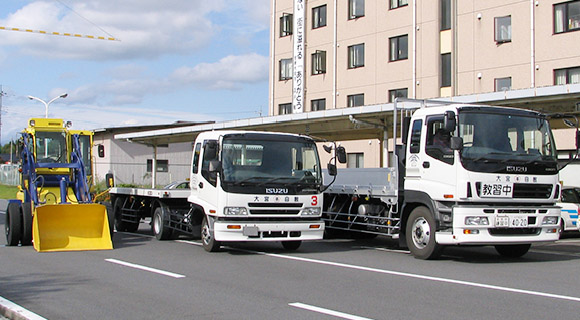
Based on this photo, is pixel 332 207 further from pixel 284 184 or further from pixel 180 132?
pixel 180 132

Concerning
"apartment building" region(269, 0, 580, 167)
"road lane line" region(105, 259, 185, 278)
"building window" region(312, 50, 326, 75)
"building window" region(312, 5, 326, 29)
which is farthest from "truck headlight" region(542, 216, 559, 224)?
"building window" region(312, 5, 326, 29)

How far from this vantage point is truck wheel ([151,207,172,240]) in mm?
16234

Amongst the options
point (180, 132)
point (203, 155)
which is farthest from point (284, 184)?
point (180, 132)

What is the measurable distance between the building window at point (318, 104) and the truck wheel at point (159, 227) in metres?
22.0

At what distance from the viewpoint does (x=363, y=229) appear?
14914 millimetres

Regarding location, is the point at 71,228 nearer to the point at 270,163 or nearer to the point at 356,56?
the point at 270,163

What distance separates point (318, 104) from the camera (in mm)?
38281

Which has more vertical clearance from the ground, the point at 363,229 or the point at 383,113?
the point at 383,113

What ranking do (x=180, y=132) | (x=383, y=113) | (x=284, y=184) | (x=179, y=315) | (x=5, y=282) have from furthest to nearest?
(x=180, y=132) < (x=383, y=113) < (x=284, y=184) < (x=5, y=282) < (x=179, y=315)

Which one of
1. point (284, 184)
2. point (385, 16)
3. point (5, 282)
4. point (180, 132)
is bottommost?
point (5, 282)

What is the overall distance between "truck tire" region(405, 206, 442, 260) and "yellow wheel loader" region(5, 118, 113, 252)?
20.6 ft

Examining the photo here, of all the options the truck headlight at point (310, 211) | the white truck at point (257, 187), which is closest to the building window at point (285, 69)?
the white truck at point (257, 187)

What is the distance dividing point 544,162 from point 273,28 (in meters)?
30.8

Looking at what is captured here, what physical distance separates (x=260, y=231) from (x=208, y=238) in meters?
1.33
